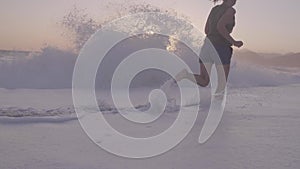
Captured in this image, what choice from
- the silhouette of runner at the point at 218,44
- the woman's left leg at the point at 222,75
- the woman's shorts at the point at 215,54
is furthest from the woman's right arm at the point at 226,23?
the woman's left leg at the point at 222,75

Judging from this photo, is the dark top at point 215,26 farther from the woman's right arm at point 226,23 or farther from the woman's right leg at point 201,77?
the woman's right leg at point 201,77

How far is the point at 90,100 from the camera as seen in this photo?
6.25 m

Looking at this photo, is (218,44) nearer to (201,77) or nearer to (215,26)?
(215,26)

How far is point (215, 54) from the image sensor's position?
4891 millimetres

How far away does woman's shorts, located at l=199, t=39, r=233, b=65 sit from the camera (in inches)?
191

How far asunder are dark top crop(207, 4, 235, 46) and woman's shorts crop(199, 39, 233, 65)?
1.9 inches

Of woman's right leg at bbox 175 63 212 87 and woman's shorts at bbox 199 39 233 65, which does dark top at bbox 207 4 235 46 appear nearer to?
woman's shorts at bbox 199 39 233 65

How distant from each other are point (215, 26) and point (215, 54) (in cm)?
33

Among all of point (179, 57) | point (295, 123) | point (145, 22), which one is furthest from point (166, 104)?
point (179, 57)

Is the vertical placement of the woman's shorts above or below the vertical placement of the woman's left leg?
above

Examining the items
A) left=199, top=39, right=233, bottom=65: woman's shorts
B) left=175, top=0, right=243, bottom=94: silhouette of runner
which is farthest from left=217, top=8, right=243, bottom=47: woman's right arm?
left=199, top=39, right=233, bottom=65: woman's shorts

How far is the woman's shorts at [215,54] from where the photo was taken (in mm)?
4863

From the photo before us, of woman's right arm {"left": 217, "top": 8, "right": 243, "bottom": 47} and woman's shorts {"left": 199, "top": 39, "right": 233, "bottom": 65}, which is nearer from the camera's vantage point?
woman's right arm {"left": 217, "top": 8, "right": 243, "bottom": 47}

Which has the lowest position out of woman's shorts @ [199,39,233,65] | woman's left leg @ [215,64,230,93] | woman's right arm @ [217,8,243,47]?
woman's left leg @ [215,64,230,93]
